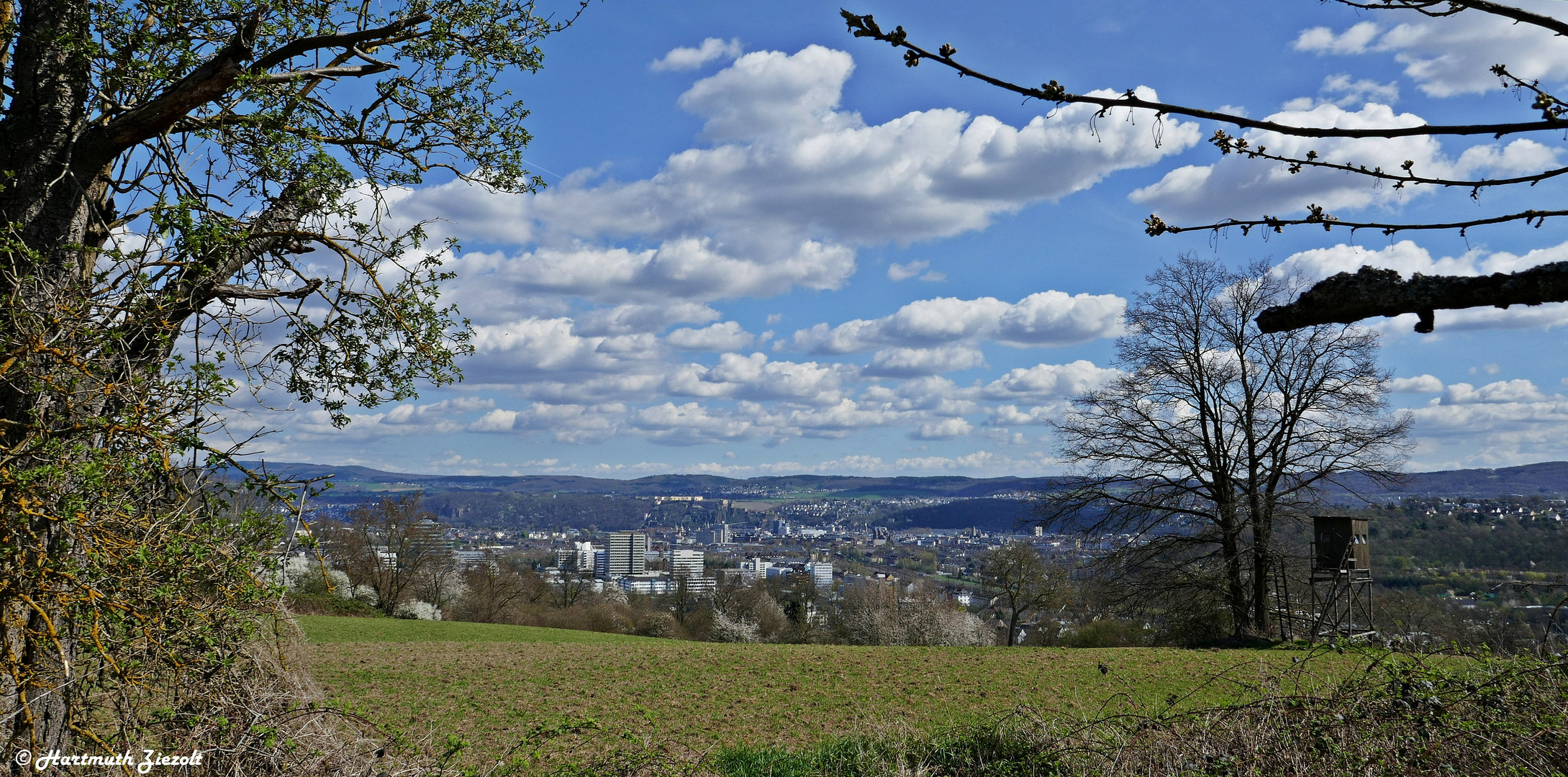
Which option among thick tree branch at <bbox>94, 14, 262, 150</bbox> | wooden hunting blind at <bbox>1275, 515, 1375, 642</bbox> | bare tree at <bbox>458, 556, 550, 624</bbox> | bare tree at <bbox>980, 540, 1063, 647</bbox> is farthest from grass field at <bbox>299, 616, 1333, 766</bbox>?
bare tree at <bbox>458, 556, 550, 624</bbox>

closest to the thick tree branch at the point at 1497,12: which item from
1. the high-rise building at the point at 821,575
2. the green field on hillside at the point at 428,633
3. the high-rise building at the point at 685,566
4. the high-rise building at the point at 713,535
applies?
the green field on hillside at the point at 428,633

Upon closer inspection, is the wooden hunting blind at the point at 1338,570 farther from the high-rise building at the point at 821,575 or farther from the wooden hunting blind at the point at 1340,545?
the high-rise building at the point at 821,575

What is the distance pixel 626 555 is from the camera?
106 meters

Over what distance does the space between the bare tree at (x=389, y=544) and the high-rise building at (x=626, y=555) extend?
5521 cm

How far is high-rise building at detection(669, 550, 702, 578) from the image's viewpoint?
54.7 m

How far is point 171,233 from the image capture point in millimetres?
4902

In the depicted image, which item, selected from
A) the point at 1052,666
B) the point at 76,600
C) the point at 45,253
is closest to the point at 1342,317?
the point at 76,600

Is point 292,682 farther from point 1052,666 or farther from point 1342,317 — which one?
point 1052,666

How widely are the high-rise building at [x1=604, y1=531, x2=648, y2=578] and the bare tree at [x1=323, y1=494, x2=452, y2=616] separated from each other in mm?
55206

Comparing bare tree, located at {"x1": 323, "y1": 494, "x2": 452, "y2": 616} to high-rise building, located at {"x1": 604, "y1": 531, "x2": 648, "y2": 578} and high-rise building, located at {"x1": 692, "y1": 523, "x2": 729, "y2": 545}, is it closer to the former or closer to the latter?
high-rise building, located at {"x1": 604, "y1": 531, "x2": 648, "y2": 578}

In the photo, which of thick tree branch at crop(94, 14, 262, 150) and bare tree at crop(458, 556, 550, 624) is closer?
thick tree branch at crop(94, 14, 262, 150)

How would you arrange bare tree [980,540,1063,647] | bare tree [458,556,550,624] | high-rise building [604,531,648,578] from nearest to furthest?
bare tree [980,540,1063,647] < bare tree [458,556,550,624] < high-rise building [604,531,648,578]

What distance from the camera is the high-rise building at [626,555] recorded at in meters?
97.3

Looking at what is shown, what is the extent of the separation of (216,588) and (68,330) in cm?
172
